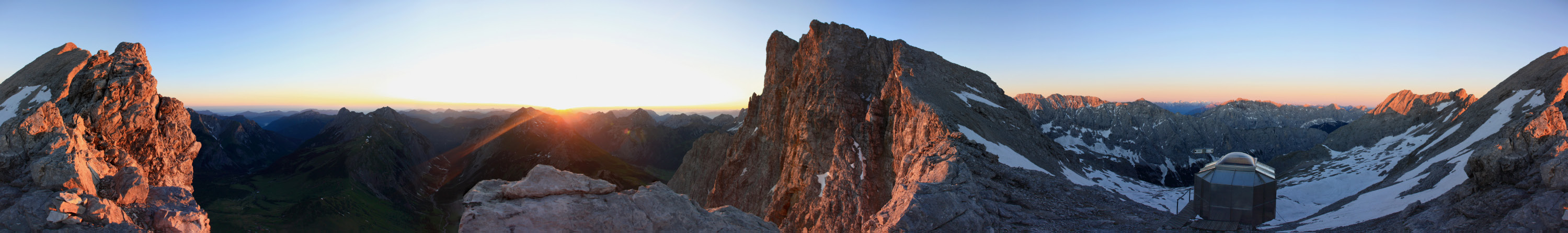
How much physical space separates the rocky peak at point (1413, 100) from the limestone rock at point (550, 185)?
96.3 metres

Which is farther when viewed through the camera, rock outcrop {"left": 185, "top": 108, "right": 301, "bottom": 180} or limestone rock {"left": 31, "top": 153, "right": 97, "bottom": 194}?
rock outcrop {"left": 185, "top": 108, "right": 301, "bottom": 180}

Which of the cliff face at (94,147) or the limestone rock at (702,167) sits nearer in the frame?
the cliff face at (94,147)

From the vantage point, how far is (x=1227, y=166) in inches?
876

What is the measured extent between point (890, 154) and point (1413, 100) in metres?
119

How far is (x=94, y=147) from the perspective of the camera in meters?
29.1

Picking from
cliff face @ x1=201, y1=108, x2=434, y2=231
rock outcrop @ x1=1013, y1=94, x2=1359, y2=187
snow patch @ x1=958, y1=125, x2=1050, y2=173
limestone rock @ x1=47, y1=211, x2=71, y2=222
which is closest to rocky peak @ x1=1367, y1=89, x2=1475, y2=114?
rock outcrop @ x1=1013, y1=94, x2=1359, y2=187

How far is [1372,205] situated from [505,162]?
6940 inches

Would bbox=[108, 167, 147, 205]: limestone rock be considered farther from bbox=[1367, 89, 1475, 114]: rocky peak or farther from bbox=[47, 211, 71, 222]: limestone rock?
bbox=[1367, 89, 1475, 114]: rocky peak

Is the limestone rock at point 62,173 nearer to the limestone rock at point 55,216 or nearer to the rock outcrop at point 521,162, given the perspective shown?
the limestone rock at point 55,216

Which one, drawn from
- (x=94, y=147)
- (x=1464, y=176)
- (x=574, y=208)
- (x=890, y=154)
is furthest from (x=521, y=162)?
(x=1464, y=176)

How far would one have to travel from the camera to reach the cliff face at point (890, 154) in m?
21.0

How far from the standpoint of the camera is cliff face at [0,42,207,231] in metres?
21.2

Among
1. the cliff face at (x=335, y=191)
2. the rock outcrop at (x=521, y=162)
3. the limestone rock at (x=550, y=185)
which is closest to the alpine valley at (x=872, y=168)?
the limestone rock at (x=550, y=185)

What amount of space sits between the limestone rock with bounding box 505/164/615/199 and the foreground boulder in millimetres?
12
